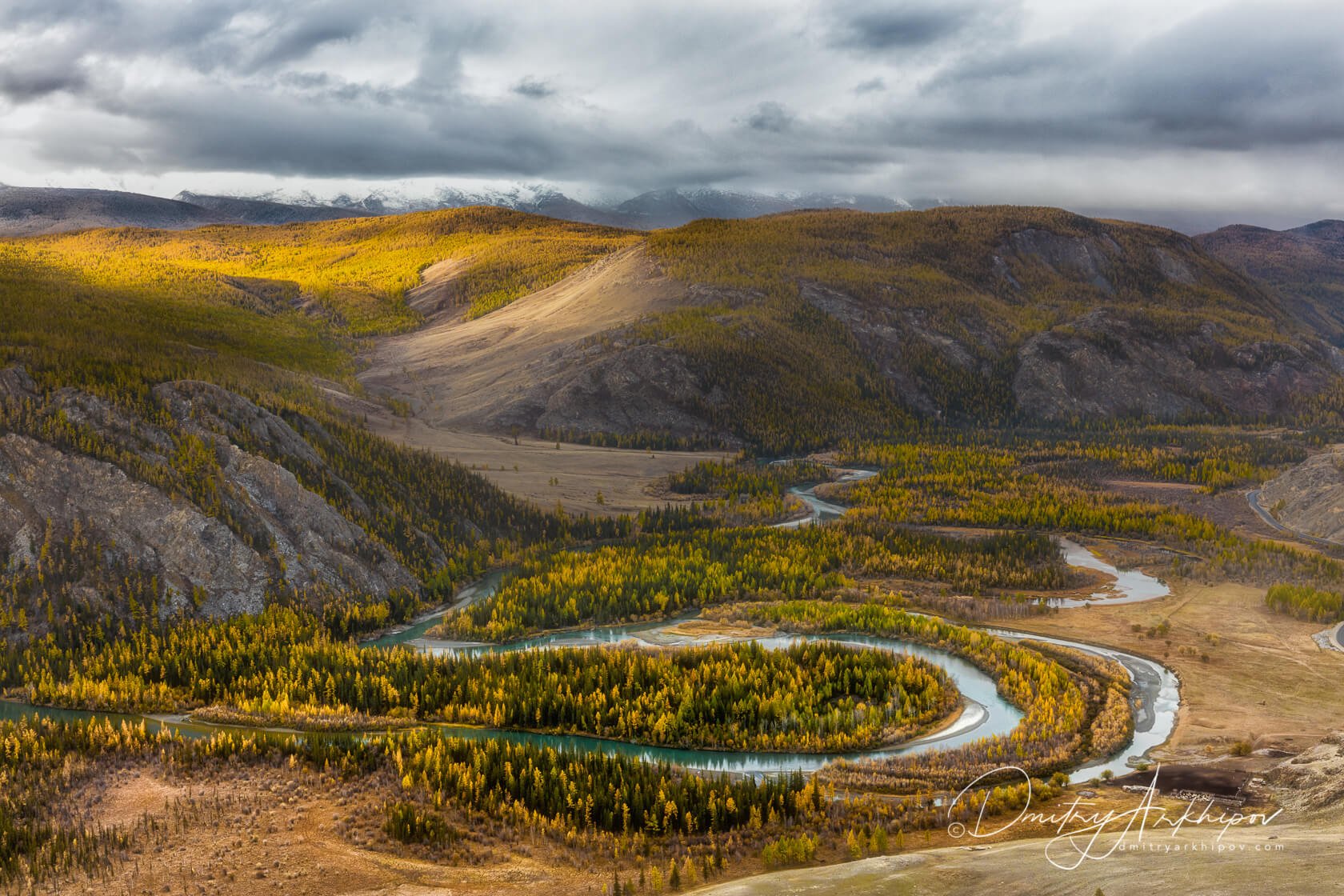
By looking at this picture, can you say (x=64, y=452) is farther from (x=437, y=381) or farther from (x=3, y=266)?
(x=3, y=266)

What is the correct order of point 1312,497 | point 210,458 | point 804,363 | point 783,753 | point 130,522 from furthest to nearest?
point 804,363 → point 1312,497 → point 210,458 → point 130,522 → point 783,753

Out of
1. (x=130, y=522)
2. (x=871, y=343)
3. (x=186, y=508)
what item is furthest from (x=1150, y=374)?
(x=130, y=522)

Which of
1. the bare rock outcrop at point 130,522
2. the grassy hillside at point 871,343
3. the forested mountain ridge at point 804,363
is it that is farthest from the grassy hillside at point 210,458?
the grassy hillside at point 871,343

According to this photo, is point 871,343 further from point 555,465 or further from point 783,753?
point 783,753

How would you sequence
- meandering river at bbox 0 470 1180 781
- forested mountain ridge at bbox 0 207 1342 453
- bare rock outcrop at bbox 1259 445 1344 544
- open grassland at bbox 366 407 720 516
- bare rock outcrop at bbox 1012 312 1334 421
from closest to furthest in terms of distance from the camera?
meandering river at bbox 0 470 1180 781
bare rock outcrop at bbox 1259 445 1344 544
open grassland at bbox 366 407 720 516
forested mountain ridge at bbox 0 207 1342 453
bare rock outcrop at bbox 1012 312 1334 421

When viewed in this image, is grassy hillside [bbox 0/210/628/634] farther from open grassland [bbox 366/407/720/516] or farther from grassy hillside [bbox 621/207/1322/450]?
grassy hillside [bbox 621/207/1322/450]

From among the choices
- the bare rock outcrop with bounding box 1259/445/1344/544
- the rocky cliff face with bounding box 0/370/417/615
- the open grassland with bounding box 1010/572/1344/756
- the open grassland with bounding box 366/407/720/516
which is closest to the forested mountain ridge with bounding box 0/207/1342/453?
the open grassland with bounding box 366/407/720/516

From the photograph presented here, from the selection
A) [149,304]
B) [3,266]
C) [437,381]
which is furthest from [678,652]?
[3,266]

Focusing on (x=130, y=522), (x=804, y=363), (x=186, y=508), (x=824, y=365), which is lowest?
(x=130, y=522)
